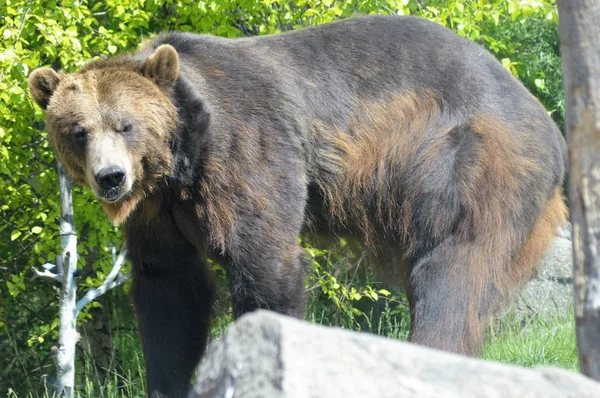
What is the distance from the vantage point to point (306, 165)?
6004mm

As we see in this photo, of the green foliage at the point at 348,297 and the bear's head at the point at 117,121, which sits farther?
the green foliage at the point at 348,297

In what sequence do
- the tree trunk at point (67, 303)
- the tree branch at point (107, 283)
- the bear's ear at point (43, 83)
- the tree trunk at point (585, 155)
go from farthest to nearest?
the tree branch at point (107, 283), the tree trunk at point (67, 303), the bear's ear at point (43, 83), the tree trunk at point (585, 155)

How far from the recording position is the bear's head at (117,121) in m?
5.59

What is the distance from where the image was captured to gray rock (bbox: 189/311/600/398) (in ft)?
8.59

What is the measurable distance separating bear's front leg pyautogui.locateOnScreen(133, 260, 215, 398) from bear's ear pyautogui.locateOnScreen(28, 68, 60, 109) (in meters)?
1.18

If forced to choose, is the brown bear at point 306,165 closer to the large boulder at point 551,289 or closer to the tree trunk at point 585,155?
the tree trunk at point 585,155

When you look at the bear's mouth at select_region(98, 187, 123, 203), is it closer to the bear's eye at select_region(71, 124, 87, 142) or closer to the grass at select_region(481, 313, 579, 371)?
the bear's eye at select_region(71, 124, 87, 142)

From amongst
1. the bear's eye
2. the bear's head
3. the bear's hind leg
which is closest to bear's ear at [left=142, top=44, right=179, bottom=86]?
the bear's head

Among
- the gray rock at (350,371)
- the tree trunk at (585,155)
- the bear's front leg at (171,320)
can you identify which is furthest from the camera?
the bear's front leg at (171,320)

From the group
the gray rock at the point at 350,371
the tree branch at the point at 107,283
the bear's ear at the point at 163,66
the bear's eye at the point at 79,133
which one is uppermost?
the gray rock at the point at 350,371

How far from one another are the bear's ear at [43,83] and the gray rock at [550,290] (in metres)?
5.45

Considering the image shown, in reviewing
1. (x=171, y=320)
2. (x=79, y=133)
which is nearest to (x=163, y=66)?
(x=79, y=133)

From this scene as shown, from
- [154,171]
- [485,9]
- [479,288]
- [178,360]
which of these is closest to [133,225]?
[154,171]

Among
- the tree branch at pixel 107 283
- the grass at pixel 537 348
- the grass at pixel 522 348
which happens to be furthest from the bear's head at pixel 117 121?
the grass at pixel 537 348
